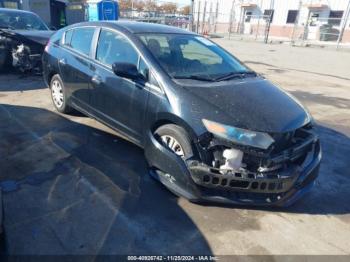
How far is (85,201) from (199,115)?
1.41 meters

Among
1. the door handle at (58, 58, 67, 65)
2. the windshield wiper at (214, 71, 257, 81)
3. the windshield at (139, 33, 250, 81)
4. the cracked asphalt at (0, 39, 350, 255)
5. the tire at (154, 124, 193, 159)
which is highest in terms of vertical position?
the windshield at (139, 33, 250, 81)

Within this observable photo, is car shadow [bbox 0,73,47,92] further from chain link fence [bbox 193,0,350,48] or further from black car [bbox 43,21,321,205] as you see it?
chain link fence [bbox 193,0,350,48]

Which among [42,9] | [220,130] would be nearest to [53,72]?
[220,130]

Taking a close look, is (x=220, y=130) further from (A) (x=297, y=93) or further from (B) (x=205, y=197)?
(A) (x=297, y=93)

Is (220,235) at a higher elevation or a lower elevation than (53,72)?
lower

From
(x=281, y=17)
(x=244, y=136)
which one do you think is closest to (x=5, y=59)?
(x=244, y=136)

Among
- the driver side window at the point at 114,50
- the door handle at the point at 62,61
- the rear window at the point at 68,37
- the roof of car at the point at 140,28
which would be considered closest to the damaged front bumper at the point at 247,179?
the driver side window at the point at 114,50

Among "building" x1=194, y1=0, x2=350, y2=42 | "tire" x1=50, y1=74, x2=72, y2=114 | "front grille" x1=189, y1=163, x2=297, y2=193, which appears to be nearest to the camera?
"front grille" x1=189, y1=163, x2=297, y2=193

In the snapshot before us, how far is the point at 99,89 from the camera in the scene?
4168mm

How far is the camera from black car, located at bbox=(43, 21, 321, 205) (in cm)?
288

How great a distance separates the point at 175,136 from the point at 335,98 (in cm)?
663

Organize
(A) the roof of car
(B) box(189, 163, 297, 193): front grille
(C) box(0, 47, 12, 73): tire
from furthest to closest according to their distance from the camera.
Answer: (C) box(0, 47, 12, 73): tire < (A) the roof of car < (B) box(189, 163, 297, 193): front grille

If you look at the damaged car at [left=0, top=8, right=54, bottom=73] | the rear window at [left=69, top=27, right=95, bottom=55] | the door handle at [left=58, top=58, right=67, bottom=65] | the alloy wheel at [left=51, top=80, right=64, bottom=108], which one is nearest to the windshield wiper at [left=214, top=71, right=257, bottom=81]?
the rear window at [left=69, top=27, right=95, bottom=55]

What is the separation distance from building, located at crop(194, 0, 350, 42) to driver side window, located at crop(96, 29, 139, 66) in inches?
949
